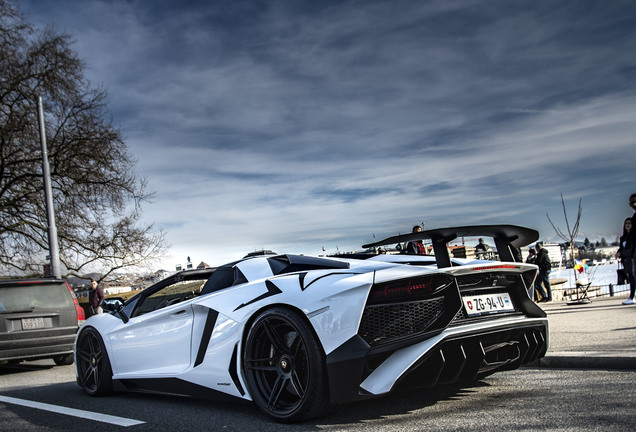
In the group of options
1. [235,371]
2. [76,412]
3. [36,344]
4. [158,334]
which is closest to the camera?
[235,371]

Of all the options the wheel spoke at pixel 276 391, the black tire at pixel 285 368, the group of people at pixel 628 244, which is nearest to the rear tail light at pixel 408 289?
the black tire at pixel 285 368

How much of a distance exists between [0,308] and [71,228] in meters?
12.7

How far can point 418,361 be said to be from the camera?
3.41 meters

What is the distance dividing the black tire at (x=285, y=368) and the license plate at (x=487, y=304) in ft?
3.40

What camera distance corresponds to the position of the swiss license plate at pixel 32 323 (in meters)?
8.53

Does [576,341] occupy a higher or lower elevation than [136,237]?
lower

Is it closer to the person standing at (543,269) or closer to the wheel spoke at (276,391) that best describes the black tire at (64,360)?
the wheel spoke at (276,391)

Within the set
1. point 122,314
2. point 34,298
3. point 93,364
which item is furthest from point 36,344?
→ point 122,314

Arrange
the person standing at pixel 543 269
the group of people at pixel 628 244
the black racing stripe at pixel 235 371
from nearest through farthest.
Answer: the black racing stripe at pixel 235 371 → the group of people at pixel 628 244 → the person standing at pixel 543 269

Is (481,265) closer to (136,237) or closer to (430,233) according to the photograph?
(430,233)

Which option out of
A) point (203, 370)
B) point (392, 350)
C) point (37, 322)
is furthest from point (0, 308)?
point (392, 350)

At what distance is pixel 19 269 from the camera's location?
20.2 meters

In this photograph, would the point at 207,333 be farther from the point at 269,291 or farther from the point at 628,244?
the point at 628,244

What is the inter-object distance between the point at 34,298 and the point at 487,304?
24.2ft
